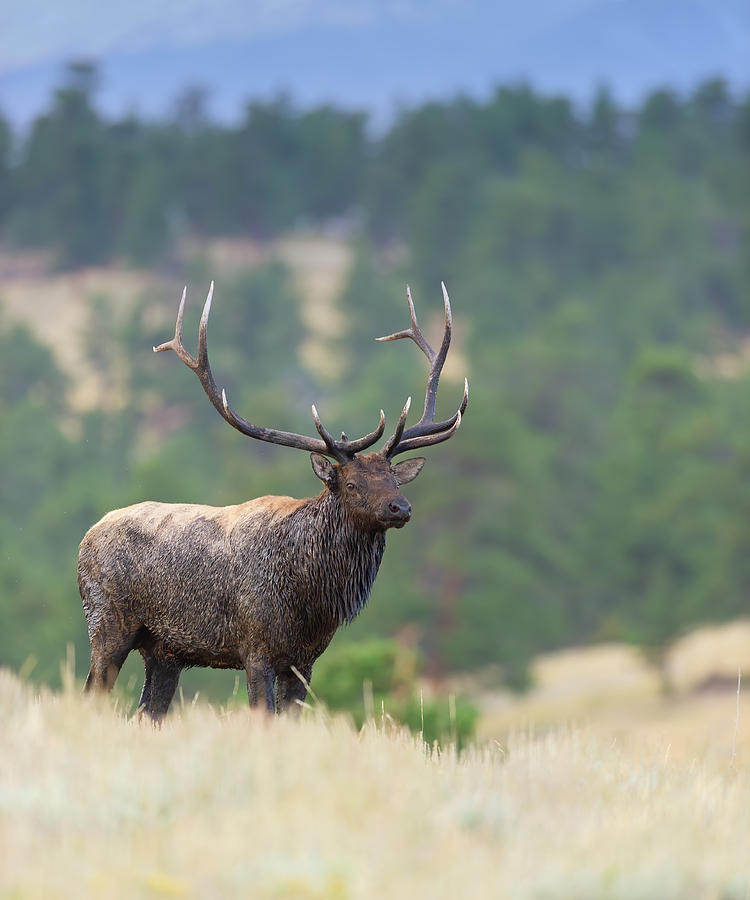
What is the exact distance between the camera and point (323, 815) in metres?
5.89

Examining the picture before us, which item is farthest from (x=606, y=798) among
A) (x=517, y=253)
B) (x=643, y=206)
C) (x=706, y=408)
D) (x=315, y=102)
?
(x=315, y=102)

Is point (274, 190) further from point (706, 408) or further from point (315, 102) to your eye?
point (706, 408)

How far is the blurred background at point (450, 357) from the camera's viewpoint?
45.3m

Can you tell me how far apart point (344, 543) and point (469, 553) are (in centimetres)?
3797

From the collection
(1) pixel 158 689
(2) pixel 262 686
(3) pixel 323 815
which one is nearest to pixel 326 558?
(2) pixel 262 686

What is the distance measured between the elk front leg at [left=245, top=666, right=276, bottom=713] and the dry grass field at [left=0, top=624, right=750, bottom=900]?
6.2 inches

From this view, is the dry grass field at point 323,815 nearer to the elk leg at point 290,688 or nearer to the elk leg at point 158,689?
the elk leg at point 290,688

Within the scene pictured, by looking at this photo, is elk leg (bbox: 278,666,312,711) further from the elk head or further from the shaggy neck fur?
the elk head

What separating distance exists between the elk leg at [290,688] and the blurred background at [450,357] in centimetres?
1071

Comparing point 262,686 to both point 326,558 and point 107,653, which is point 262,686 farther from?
point 107,653

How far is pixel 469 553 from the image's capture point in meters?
46.0

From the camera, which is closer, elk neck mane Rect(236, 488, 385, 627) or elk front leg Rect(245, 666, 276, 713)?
elk front leg Rect(245, 666, 276, 713)

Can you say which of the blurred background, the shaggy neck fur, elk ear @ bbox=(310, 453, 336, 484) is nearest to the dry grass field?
the shaggy neck fur

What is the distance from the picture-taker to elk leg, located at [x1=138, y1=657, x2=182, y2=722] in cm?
846
